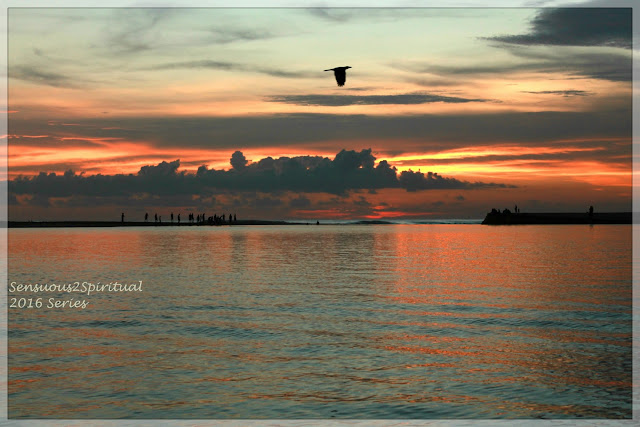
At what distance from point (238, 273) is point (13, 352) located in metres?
33.9

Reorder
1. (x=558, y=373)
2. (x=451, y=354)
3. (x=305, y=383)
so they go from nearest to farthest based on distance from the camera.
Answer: (x=305, y=383)
(x=558, y=373)
(x=451, y=354)

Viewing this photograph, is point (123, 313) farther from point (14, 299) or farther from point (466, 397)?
point (466, 397)

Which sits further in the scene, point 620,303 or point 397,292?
point 397,292

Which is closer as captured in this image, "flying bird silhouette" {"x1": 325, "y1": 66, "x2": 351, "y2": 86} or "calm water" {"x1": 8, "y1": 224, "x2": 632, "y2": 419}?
"calm water" {"x1": 8, "y1": 224, "x2": 632, "y2": 419}

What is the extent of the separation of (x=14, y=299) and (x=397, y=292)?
1001 inches

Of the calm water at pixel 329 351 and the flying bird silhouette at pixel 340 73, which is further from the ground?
the flying bird silhouette at pixel 340 73

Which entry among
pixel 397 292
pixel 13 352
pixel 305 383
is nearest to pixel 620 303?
pixel 397 292

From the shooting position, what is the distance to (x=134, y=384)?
814 inches

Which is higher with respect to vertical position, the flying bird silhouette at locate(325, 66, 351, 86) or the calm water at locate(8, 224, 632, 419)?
the flying bird silhouette at locate(325, 66, 351, 86)

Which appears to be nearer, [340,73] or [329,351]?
[329,351]

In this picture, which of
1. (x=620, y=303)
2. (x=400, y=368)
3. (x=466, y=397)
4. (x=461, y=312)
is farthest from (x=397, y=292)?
(x=466, y=397)

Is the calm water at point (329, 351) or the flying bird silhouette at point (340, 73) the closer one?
the calm water at point (329, 351)

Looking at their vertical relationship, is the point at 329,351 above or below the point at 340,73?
below

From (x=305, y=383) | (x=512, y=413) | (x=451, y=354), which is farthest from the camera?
(x=451, y=354)
